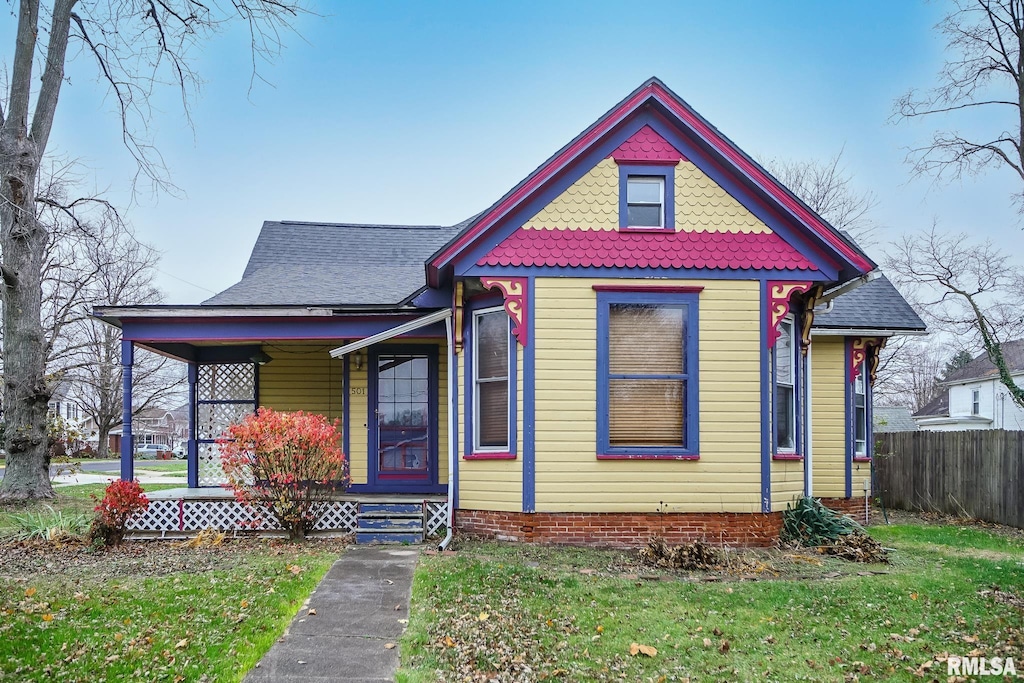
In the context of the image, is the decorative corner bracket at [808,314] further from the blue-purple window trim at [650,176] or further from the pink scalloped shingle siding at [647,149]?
the pink scalloped shingle siding at [647,149]

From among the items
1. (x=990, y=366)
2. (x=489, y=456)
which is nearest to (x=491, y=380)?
(x=489, y=456)

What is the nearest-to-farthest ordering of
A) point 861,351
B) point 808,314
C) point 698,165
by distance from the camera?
1. point 698,165
2. point 808,314
3. point 861,351

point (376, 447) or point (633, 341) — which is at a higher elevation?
point (633, 341)

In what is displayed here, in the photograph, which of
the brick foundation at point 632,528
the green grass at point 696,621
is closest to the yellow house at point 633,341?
the brick foundation at point 632,528

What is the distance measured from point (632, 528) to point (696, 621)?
10.8 ft

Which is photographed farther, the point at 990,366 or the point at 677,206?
the point at 990,366

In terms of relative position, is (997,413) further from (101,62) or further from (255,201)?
(101,62)

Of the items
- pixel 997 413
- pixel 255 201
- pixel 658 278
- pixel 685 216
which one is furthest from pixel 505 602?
pixel 997 413

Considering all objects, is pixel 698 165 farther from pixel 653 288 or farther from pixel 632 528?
pixel 632 528

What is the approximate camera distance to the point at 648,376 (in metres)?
9.80

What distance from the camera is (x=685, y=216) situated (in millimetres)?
10031

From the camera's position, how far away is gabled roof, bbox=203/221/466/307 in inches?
480

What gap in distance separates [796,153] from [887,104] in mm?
11296

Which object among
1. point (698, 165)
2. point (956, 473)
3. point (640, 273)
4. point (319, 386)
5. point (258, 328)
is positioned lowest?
point (956, 473)
